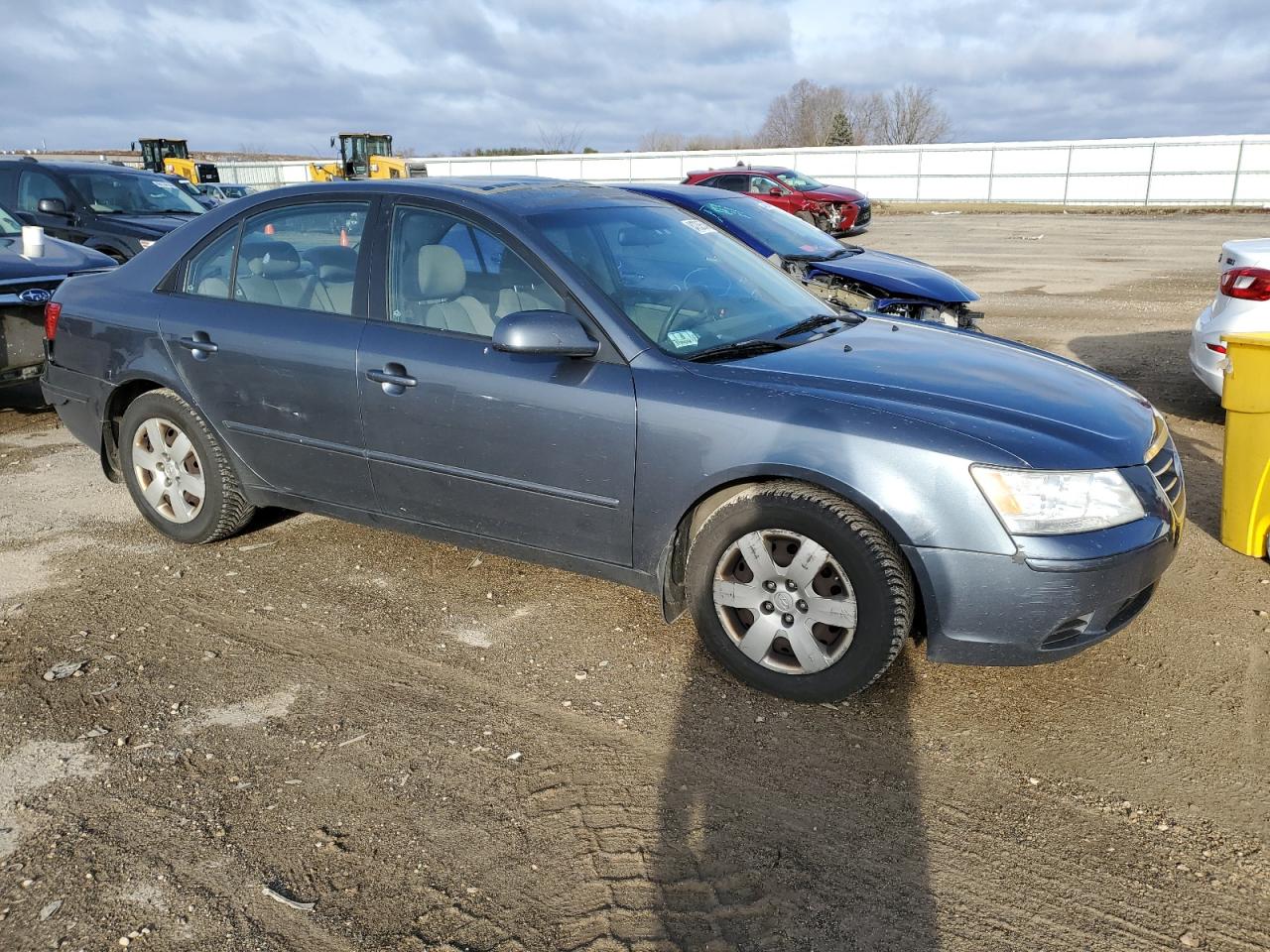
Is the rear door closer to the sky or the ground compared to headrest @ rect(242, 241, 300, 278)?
closer to the ground

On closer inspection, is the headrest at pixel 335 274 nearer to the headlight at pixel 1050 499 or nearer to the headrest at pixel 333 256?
the headrest at pixel 333 256

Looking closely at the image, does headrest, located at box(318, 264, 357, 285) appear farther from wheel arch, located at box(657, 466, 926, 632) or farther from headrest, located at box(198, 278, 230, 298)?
wheel arch, located at box(657, 466, 926, 632)

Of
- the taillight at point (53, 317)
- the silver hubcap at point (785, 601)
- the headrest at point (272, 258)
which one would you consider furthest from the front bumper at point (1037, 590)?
the taillight at point (53, 317)

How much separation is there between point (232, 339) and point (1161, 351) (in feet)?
26.9

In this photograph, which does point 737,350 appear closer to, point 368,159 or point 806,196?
point 806,196

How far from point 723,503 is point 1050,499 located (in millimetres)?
1030

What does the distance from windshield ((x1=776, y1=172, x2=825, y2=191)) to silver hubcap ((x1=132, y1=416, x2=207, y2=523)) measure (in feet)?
73.7

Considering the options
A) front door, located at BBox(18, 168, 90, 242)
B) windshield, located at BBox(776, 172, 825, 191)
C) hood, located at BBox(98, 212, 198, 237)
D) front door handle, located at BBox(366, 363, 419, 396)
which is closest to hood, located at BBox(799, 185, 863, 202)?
windshield, located at BBox(776, 172, 825, 191)

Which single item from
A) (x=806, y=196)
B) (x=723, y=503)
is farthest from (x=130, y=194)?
(x=806, y=196)

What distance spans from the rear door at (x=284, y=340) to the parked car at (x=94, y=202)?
21.8 feet

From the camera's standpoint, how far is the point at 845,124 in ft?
266

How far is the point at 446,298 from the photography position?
3.92 m

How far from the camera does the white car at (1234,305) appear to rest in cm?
581

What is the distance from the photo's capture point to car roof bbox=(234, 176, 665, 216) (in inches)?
157
